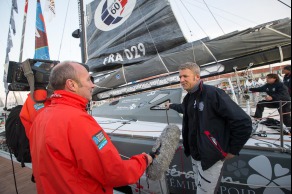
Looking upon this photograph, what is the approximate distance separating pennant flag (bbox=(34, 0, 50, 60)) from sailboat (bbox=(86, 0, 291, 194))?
134cm

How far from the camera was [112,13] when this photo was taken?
3.74m

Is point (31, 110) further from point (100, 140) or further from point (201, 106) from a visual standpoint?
point (201, 106)

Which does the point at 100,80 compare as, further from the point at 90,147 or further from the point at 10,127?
the point at 90,147

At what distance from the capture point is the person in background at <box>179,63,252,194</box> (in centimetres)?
143

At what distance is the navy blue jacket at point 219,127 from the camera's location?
4.67 feet

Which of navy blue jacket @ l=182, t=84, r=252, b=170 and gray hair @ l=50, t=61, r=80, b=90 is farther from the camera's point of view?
navy blue jacket @ l=182, t=84, r=252, b=170

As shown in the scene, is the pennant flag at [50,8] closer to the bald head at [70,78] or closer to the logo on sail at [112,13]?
the logo on sail at [112,13]

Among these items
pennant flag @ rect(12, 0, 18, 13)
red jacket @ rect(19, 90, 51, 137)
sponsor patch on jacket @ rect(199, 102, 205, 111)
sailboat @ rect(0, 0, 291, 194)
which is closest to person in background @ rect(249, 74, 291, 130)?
sailboat @ rect(0, 0, 291, 194)

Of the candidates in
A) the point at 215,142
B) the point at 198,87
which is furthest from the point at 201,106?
the point at 215,142

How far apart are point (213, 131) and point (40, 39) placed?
4797 mm

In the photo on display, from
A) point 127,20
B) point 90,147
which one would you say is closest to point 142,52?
point 127,20

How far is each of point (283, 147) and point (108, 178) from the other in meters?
1.56

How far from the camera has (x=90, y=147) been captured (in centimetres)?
95

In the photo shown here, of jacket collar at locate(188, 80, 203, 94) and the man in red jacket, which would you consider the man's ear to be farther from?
jacket collar at locate(188, 80, 203, 94)
